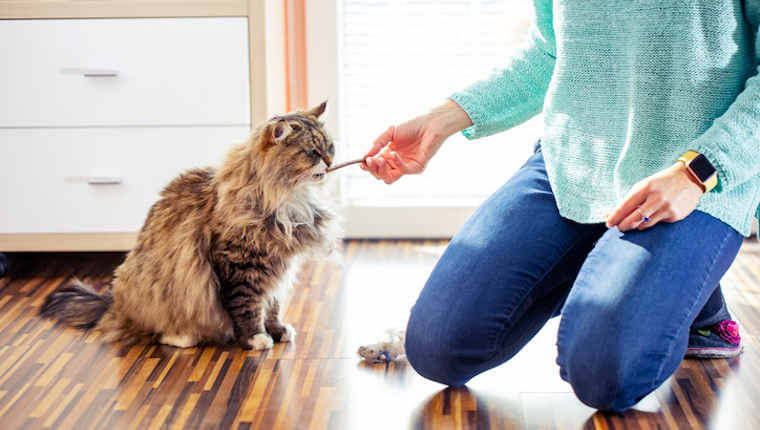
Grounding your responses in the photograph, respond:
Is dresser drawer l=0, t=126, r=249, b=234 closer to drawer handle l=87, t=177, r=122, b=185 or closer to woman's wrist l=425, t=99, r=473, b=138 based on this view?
drawer handle l=87, t=177, r=122, b=185

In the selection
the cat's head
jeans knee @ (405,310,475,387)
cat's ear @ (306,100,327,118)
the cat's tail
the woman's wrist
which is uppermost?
the woman's wrist

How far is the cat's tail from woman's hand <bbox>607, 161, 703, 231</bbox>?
1.24 m

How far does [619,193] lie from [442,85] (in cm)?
129

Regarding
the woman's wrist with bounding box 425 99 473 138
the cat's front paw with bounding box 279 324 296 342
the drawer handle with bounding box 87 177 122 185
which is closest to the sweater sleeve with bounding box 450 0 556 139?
the woman's wrist with bounding box 425 99 473 138

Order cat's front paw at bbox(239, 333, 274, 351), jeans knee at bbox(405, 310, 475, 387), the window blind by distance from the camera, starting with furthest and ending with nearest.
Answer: the window blind
cat's front paw at bbox(239, 333, 274, 351)
jeans knee at bbox(405, 310, 475, 387)

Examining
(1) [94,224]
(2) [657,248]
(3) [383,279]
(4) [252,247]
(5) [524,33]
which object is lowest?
(3) [383,279]

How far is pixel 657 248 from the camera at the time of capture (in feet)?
3.58

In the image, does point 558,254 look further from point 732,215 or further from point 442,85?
point 442,85

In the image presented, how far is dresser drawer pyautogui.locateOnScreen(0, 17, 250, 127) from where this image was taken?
1913 millimetres

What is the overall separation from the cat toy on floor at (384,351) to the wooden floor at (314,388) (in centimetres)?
2

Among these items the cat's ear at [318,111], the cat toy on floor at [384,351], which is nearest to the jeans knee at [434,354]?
the cat toy on floor at [384,351]

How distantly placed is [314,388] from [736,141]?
33.5 inches

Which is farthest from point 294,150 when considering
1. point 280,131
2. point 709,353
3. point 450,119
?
point 709,353

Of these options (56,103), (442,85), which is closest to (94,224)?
(56,103)
